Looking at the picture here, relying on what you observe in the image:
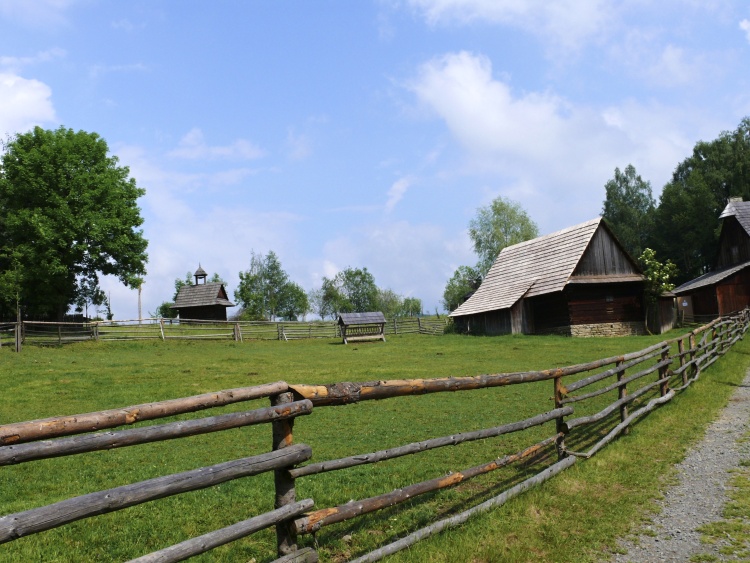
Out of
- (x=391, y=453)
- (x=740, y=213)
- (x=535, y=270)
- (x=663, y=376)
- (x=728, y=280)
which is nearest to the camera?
(x=391, y=453)

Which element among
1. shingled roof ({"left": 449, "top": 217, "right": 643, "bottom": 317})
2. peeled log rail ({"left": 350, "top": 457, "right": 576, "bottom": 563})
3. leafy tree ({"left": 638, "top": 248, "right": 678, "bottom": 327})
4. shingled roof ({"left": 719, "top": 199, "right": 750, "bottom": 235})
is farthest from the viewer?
shingled roof ({"left": 719, "top": 199, "right": 750, "bottom": 235})

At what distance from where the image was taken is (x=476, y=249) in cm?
6756

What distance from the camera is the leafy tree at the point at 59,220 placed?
38.9m

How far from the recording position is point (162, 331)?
114ft

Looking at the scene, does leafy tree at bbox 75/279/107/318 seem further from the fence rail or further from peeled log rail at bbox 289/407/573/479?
peeled log rail at bbox 289/407/573/479

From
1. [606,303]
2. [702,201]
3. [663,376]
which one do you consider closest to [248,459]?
[663,376]

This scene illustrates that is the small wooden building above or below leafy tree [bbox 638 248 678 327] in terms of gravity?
below

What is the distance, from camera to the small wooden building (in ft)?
120

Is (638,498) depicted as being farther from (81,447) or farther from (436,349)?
(436,349)

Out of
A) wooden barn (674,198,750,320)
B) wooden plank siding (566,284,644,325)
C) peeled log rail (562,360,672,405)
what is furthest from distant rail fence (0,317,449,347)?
peeled log rail (562,360,672,405)

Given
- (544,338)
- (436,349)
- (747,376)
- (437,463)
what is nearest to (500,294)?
(544,338)

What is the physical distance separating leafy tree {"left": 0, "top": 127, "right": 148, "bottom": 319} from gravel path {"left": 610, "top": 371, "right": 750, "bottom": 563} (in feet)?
130

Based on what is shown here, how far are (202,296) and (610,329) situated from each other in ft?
128

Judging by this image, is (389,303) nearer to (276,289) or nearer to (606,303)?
(276,289)
